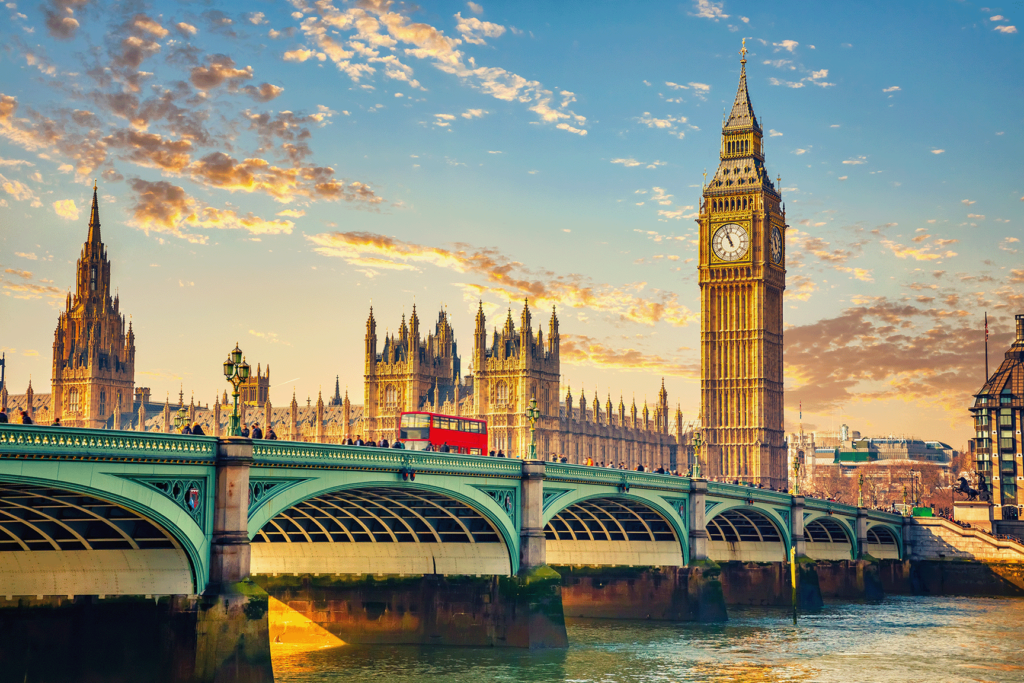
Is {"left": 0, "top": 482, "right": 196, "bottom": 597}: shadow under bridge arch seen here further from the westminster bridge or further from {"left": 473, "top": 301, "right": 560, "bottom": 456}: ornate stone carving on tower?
{"left": 473, "top": 301, "right": 560, "bottom": 456}: ornate stone carving on tower

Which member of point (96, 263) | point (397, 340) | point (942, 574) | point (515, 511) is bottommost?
point (942, 574)

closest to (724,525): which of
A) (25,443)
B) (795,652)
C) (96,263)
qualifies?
(795,652)

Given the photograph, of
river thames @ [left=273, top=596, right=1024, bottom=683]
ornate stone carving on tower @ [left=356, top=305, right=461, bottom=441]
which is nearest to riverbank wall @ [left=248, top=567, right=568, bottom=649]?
river thames @ [left=273, top=596, right=1024, bottom=683]

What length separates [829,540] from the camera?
81.9 meters

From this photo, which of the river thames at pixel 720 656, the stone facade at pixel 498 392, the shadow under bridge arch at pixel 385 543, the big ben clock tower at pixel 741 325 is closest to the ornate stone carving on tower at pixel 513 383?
the stone facade at pixel 498 392

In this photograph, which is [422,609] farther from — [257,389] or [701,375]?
[257,389]

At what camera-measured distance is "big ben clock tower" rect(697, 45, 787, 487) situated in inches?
5167

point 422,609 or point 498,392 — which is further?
point 498,392

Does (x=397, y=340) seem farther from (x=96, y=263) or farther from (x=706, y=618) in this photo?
(x=706, y=618)

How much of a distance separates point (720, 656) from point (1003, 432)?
3130 inches

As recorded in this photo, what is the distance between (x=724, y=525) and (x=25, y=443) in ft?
159

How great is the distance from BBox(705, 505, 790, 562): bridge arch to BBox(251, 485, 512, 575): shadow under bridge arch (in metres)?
24.8

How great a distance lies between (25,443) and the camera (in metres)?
24.7

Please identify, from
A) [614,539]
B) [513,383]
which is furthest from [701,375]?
[614,539]
